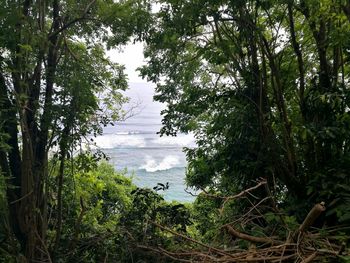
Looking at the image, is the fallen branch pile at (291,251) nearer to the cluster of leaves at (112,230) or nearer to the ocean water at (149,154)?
the cluster of leaves at (112,230)

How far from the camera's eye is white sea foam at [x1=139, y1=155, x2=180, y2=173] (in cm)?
1859

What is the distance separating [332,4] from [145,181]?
45.3ft

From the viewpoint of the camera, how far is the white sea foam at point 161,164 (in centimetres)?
1859

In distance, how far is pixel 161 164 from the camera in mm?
19438

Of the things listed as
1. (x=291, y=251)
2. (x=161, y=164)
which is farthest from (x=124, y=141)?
(x=291, y=251)

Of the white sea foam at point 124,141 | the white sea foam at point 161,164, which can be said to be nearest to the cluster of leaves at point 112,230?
the white sea foam at point 161,164

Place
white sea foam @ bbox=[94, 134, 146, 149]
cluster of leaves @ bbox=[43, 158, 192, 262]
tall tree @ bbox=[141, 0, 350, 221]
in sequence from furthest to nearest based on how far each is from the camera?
white sea foam @ bbox=[94, 134, 146, 149] → cluster of leaves @ bbox=[43, 158, 192, 262] → tall tree @ bbox=[141, 0, 350, 221]

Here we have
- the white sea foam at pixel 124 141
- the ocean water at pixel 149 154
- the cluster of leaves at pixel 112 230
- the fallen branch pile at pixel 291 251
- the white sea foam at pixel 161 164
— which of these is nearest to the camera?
the fallen branch pile at pixel 291 251

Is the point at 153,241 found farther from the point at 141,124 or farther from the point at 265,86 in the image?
the point at 141,124

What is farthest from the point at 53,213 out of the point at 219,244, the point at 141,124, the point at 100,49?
the point at 141,124

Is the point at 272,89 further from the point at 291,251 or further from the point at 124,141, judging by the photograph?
the point at 124,141

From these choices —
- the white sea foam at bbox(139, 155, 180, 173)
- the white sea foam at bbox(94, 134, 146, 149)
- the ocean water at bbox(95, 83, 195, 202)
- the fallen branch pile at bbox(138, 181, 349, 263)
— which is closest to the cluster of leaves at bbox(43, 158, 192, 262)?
the fallen branch pile at bbox(138, 181, 349, 263)

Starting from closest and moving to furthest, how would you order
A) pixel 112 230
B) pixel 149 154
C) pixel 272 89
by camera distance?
pixel 272 89 < pixel 112 230 < pixel 149 154

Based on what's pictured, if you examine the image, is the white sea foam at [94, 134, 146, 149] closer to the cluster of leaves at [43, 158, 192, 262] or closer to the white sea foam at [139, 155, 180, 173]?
the white sea foam at [139, 155, 180, 173]
